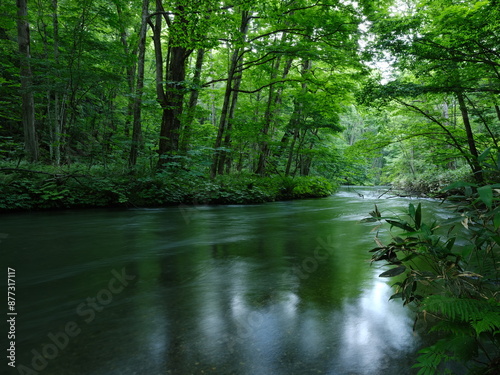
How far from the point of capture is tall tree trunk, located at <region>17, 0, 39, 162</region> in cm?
857

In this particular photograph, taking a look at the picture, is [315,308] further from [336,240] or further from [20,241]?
[20,241]

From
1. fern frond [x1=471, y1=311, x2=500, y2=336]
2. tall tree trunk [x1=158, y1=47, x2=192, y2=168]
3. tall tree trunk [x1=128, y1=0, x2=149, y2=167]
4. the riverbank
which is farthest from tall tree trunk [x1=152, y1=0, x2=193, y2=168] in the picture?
fern frond [x1=471, y1=311, x2=500, y2=336]

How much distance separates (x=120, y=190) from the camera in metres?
8.59

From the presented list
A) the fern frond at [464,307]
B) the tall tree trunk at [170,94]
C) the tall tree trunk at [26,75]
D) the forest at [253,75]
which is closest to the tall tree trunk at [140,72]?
the forest at [253,75]

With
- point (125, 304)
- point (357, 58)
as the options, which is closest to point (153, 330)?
point (125, 304)

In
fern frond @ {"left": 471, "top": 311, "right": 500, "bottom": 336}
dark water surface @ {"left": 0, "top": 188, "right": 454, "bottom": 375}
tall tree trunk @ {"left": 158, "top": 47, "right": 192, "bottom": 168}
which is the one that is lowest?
dark water surface @ {"left": 0, "top": 188, "right": 454, "bottom": 375}

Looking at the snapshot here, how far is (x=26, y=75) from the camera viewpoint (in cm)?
896

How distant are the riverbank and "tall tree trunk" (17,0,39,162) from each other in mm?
2035

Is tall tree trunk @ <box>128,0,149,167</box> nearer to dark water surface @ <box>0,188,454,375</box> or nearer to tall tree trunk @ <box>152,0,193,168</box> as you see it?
tall tree trunk @ <box>152,0,193,168</box>

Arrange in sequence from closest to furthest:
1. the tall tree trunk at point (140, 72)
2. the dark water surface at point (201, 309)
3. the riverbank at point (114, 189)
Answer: the dark water surface at point (201, 309) → the riverbank at point (114, 189) → the tall tree trunk at point (140, 72)

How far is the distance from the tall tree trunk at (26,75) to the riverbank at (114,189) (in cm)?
204

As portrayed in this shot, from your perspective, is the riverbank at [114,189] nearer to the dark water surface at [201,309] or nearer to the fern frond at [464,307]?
the dark water surface at [201,309]

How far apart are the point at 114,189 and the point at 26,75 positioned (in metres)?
4.77

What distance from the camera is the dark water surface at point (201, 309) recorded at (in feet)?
5.74
